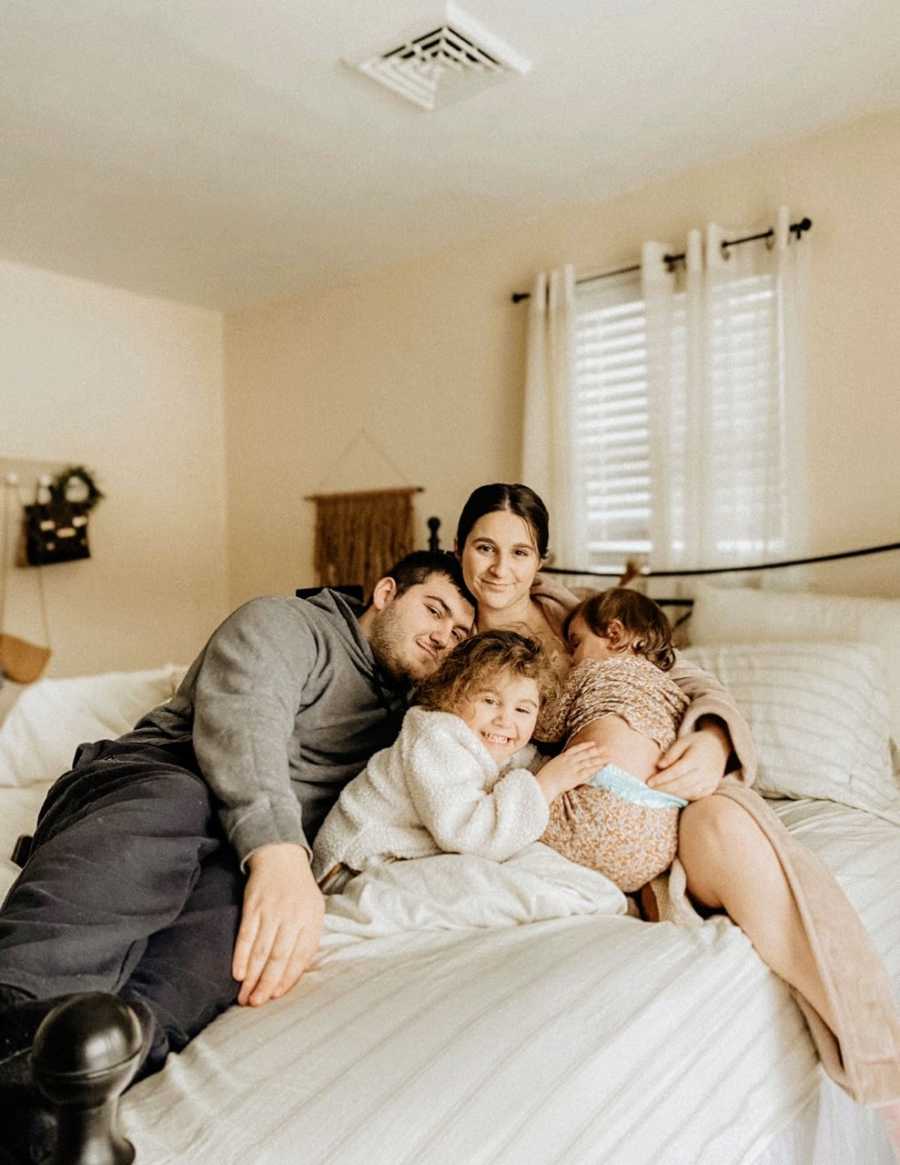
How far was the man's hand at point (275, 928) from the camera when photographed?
123 centimetres

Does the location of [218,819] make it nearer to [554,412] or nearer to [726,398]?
[726,398]

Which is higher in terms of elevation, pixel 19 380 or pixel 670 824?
pixel 19 380

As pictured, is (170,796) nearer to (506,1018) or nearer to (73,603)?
(506,1018)

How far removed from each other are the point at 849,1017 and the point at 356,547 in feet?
10.1

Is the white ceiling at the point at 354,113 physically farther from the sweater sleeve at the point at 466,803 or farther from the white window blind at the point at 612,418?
the sweater sleeve at the point at 466,803

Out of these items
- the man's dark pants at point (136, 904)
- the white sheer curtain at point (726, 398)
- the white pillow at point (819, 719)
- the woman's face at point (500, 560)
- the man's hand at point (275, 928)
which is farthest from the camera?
the white sheer curtain at point (726, 398)

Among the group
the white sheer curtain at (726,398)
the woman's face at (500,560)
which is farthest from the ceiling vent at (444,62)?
the woman's face at (500,560)

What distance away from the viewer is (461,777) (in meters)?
1.44

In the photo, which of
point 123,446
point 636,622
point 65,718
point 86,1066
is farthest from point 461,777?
point 123,446

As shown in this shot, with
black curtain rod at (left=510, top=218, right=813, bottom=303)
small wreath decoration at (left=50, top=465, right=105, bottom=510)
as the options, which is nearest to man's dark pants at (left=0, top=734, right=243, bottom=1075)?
black curtain rod at (left=510, top=218, right=813, bottom=303)

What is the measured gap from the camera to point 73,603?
424 cm

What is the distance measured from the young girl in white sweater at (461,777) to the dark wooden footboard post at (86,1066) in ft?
2.54

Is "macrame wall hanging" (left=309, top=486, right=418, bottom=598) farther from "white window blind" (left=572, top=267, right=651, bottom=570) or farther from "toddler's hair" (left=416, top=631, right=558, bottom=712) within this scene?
"toddler's hair" (left=416, top=631, right=558, bottom=712)

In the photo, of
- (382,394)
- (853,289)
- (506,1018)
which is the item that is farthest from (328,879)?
→ (382,394)
